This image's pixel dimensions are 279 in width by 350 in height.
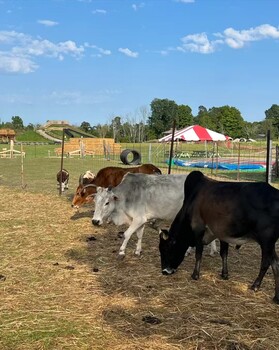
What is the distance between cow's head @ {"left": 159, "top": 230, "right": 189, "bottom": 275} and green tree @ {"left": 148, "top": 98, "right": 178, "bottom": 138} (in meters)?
95.9

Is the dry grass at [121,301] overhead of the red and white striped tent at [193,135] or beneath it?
beneath

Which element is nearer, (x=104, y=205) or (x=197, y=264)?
(x=197, y=264)

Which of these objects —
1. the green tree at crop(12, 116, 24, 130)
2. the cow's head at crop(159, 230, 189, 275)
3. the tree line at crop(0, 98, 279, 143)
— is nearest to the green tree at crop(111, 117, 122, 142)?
the tree line at crop(0, 98, 279, 143)

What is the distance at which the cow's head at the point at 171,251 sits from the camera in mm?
6492

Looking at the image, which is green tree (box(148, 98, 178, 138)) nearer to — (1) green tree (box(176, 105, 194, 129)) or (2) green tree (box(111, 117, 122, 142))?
(1) green tree (box(176, 105, 194, 129))

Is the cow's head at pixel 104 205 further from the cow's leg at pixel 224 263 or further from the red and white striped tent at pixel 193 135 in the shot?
the red and white striped tent at pixel 193 135

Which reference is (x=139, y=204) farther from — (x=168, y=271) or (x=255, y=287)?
(x=255, y=287)

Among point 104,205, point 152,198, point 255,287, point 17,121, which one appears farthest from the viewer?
point 17,121

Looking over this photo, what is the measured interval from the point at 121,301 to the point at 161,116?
4209 inches

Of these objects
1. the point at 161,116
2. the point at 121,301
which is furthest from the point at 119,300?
the point at 161,116

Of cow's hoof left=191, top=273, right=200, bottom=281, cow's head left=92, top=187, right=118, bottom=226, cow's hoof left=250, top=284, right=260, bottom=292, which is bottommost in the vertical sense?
cow's hoof left=191, top=273, right=200, bottom=281

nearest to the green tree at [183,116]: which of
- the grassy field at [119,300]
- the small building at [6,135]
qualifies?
the small building at [6,135]

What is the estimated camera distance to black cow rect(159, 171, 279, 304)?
555cm

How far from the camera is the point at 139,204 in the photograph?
25.8ft
